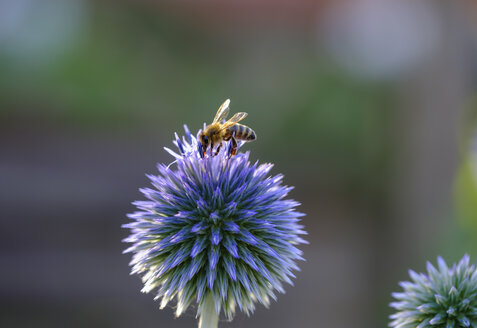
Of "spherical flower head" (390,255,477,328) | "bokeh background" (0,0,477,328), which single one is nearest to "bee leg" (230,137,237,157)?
"spherical flower head" (390,255,477,328)

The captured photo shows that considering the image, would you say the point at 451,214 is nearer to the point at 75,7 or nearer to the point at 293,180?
the point at 293,180

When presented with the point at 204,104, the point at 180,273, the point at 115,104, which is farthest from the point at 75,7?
the point at 180,273

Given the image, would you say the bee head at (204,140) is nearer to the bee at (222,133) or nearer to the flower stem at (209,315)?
the bee at (222,133)

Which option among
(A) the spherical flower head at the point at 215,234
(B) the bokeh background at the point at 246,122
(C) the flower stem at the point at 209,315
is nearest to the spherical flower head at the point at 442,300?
(A) the spherical flower head at the point at 215,234

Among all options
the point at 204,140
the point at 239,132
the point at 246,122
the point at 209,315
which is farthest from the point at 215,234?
the point at 246,122

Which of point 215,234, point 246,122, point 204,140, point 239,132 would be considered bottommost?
point 215,234

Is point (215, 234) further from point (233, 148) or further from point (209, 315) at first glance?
point (233, 148)

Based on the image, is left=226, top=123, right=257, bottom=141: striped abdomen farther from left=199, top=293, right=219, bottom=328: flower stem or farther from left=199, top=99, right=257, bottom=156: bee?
left=199, top=293, right=219, bottom=328: flower stem
